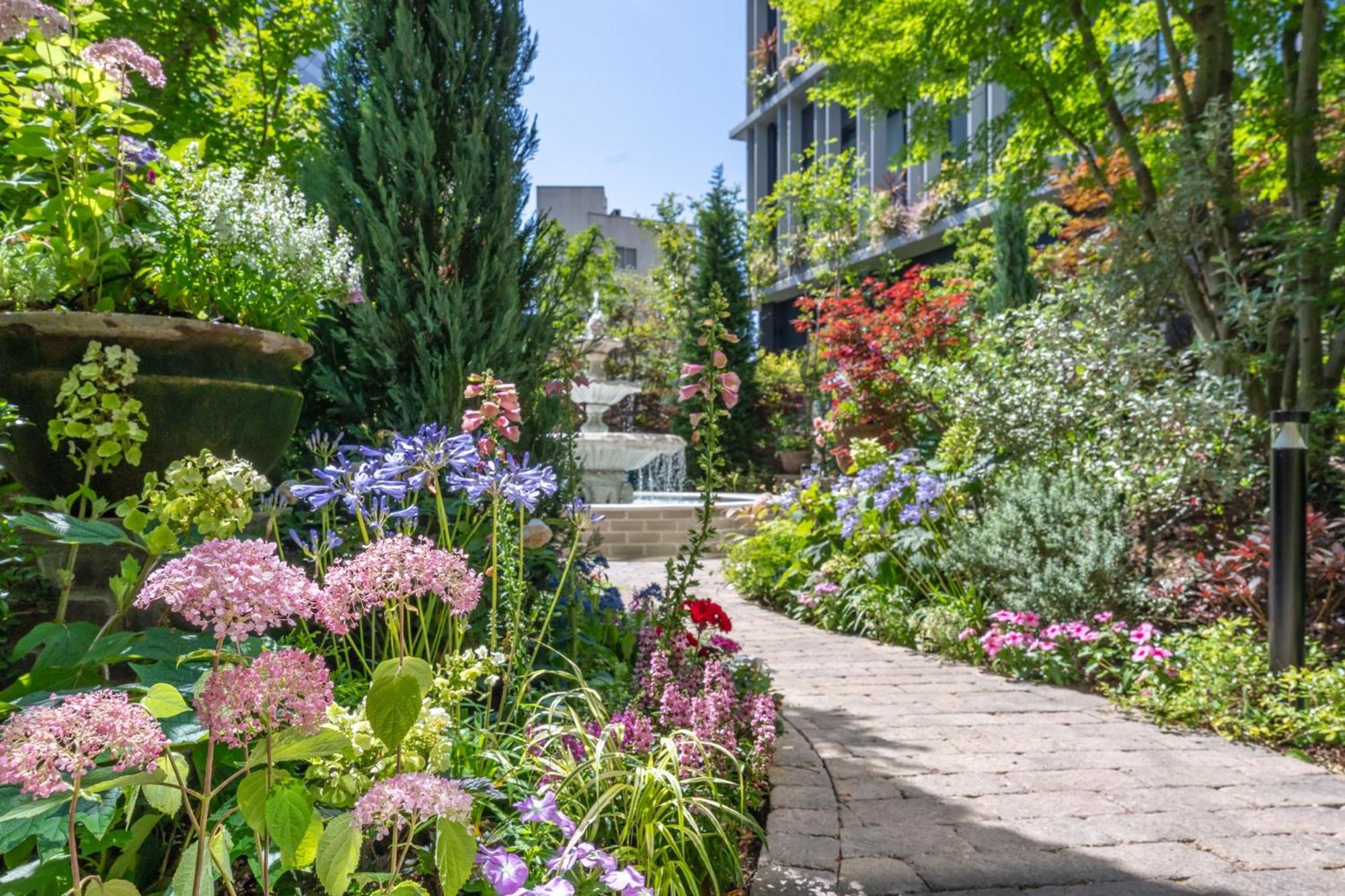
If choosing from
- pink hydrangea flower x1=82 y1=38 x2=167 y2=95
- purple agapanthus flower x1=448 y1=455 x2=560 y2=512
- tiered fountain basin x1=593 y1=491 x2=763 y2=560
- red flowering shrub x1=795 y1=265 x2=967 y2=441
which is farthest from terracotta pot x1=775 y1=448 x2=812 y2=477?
pink hydrangea flower x1=82 y1=38 x2=167 y2=95

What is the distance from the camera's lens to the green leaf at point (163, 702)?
1.05m

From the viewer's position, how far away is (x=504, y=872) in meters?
1.42

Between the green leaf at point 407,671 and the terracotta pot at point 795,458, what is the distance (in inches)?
587

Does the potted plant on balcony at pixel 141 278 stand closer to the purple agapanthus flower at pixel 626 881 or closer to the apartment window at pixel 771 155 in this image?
the purple agapanthus flower at pixel 626 881

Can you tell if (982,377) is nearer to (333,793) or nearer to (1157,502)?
(1157,502)

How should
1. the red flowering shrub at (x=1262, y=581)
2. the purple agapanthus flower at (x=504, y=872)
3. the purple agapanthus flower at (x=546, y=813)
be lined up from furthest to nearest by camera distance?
the red flowering shrub at (x=1262, y=581)
the purple agapanthus flower at (x=546, y=813)
the purple agapanthus flower at (x=504, y=872)

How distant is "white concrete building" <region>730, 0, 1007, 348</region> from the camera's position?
681 inches

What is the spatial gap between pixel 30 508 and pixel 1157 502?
198 inches

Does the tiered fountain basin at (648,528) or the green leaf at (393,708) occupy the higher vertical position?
the green leaf at (393,708)

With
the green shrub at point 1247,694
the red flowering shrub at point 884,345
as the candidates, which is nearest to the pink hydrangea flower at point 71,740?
the green shrub at point 1247,694

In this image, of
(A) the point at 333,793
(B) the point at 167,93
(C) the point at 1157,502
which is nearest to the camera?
(A) the point at 333,793

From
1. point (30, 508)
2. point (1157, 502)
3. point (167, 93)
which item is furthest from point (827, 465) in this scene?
Answer: point (30, 508)

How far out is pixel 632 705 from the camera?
2.59 metres

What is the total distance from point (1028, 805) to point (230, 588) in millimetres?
2548
